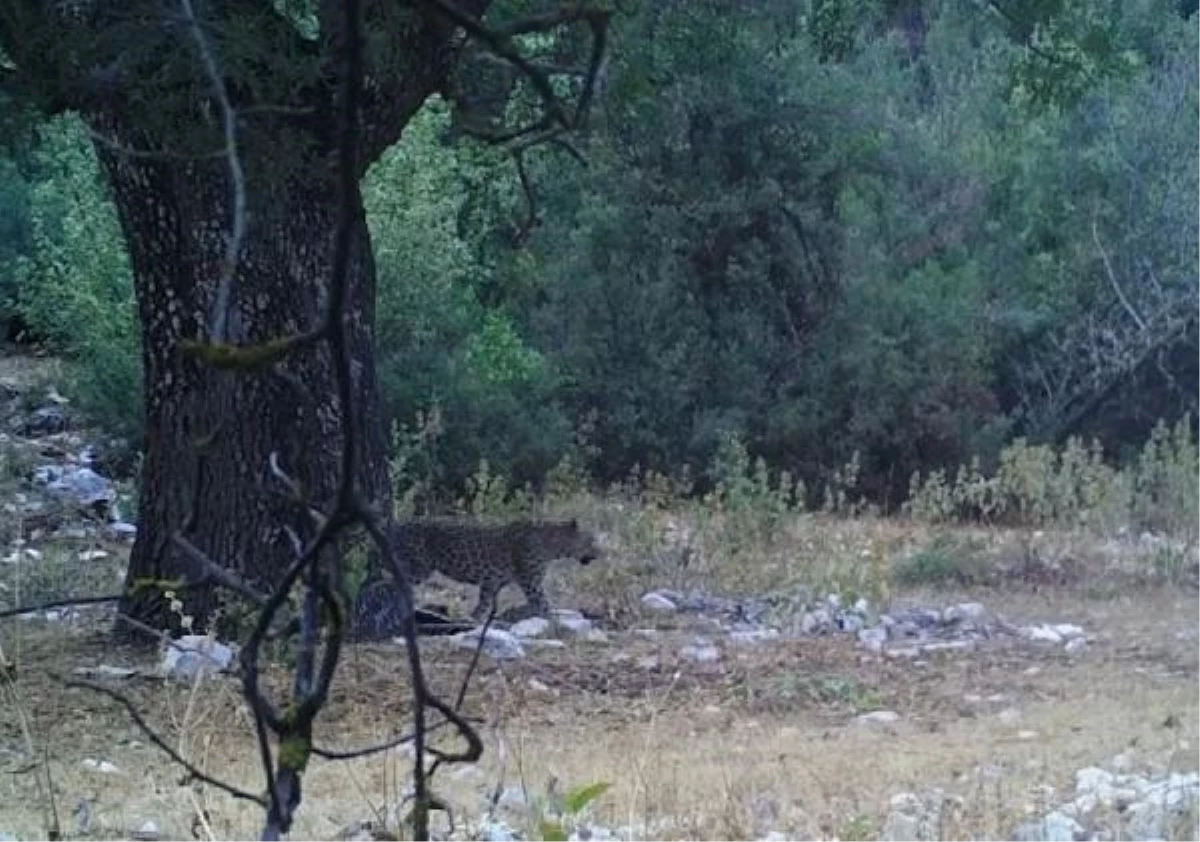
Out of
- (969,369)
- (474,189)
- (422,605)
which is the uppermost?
(474,189)

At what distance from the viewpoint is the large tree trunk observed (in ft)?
30.4

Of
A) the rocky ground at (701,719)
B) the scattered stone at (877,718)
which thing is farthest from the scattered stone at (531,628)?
the scattered stone at (877,718)

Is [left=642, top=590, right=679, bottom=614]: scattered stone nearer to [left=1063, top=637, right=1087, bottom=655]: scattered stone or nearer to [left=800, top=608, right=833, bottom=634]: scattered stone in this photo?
[left=800, top=608, right=833, bottom=634]: scattered stone

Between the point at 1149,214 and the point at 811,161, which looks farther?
the point at 1149,214

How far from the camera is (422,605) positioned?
11484 millimetres

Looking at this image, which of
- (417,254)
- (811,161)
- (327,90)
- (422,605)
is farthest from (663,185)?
(327,90)

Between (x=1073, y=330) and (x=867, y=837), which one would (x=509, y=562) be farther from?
(x=1073, y=330)

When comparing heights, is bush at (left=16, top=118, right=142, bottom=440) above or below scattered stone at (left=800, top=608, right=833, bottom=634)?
above

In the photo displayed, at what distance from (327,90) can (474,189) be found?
1101 cm

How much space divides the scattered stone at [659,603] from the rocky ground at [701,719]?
4cm

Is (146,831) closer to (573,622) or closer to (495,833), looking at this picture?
(495,833)

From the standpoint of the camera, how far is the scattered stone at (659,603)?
1142 centimetres

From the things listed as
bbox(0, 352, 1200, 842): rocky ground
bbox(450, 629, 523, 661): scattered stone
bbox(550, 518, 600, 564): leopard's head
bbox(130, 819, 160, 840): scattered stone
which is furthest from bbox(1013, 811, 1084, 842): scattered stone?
bbox(550, 518, 600, 564): leopard's head

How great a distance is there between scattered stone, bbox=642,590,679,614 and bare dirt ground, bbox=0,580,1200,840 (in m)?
0.35
